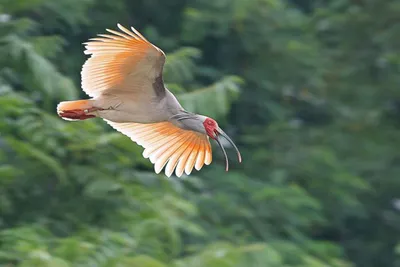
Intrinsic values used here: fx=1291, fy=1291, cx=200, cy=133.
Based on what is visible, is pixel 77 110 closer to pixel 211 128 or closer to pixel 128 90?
pixel 128 90

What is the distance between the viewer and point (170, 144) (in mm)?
7516

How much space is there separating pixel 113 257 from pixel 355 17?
6.99 meters

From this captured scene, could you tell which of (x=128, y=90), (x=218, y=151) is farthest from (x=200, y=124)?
(x=218, y=151)

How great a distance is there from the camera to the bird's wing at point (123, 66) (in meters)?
6.73

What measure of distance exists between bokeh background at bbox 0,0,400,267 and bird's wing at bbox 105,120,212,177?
1.60 metres

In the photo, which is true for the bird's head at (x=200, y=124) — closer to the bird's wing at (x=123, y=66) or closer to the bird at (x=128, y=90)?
the bird at (x=128, y=90)

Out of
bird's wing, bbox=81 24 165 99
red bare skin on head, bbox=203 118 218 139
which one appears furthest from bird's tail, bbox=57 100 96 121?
red bare skin on head, bbox=203 118 218 139

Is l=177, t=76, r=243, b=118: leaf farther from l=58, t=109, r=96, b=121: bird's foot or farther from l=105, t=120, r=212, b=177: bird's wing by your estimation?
l=58, t=109, r=96, b=121: bird's foot

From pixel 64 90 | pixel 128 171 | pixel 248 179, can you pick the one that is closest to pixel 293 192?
pixel 248 179

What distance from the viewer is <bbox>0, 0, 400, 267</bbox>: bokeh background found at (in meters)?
10.1

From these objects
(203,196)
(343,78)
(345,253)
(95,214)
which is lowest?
(95,214)

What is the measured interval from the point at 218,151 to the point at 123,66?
22.4 feet

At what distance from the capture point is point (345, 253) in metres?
15.8

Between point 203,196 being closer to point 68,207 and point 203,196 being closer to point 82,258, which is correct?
point 68,207
